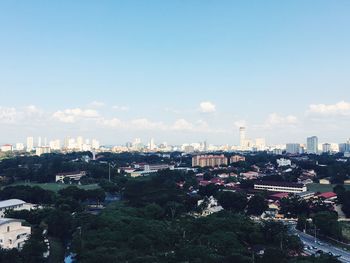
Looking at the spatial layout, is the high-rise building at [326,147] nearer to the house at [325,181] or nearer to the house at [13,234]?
the house at [325,181]

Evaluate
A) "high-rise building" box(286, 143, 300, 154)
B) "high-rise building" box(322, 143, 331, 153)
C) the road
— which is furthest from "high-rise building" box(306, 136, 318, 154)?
the road

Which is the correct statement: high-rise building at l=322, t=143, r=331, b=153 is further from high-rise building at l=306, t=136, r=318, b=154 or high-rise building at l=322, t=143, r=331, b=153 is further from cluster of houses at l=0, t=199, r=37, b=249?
cluster of houses at l=0, t=199, r=37, b=249

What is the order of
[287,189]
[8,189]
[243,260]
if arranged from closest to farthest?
[243,260] < [8,189] < [287,189]

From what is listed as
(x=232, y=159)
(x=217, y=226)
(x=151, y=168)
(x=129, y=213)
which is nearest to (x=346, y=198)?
(x=217, y=226)

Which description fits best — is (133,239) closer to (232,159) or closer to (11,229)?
(11,229)

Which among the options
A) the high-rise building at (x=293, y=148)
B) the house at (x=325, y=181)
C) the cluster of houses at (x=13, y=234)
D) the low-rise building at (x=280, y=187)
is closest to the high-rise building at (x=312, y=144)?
the high-rise building at (x=293, y=148)

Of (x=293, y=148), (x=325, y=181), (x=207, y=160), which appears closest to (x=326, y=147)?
(x=293, y=148)
